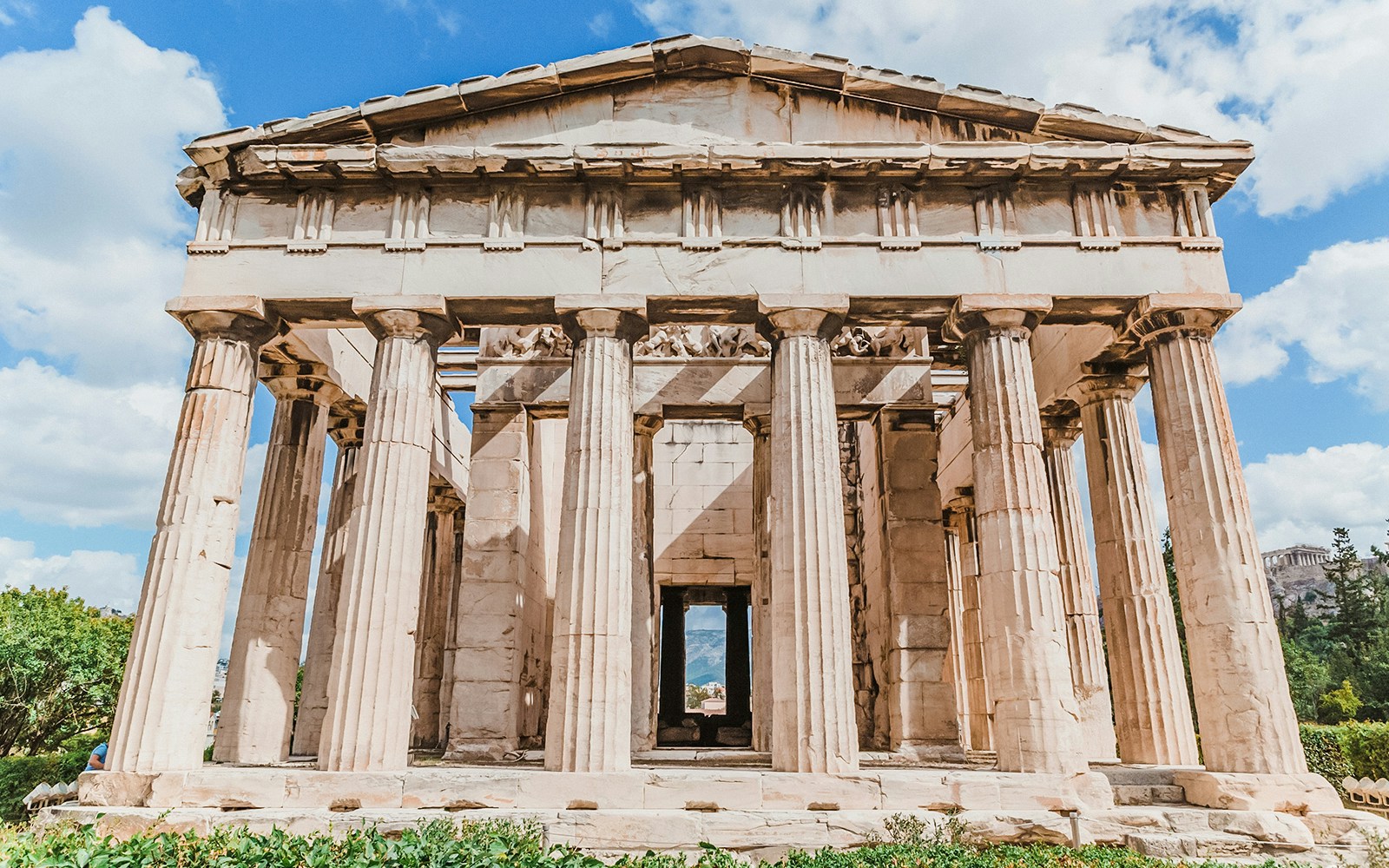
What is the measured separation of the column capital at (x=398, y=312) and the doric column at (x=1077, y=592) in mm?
12790

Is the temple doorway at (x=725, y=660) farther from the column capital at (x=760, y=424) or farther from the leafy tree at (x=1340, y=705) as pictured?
the leafy tree at (x=1340, y=705)

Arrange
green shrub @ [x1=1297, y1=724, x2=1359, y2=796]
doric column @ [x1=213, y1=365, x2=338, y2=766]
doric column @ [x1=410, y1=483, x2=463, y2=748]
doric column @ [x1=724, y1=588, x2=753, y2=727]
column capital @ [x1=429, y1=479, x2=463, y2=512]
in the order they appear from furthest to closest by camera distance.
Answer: doric column @ [x1=724, y1=588, x2=753, y2=727], doric column @ [x1=410, y1=483, x2=463, y2=748], green shrub @ [x1=1297, y1=724, x2=1359, y2=796], column capital @ [x1=429, y1=479, x2=463, y2=512], doric column @ [x1=213, y1=365, x2=338, y2=766]

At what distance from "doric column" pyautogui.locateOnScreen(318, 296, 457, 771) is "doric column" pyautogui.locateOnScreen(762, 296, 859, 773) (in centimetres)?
589

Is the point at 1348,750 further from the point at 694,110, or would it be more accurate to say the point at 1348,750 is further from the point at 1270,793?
the point at 694,110

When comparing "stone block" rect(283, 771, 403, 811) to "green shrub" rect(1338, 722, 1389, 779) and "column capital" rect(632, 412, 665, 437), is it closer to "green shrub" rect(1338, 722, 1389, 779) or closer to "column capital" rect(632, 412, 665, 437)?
"column capital" rect(632, 412, 665, 437)

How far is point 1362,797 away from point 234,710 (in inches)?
951

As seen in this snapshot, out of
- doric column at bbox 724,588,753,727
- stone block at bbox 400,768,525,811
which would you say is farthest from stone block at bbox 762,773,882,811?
doric column at bbox 724,588,753,727

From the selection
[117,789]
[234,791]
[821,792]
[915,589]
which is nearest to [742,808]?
[821,792]

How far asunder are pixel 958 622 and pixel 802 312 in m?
14.4

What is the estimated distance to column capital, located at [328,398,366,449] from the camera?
20219 millimetres

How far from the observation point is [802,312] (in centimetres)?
1555

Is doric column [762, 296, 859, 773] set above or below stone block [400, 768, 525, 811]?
above

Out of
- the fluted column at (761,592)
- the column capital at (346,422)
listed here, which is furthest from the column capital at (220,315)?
the fluted column at (761,592)

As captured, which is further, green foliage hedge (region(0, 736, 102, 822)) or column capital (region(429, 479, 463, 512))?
column capital (region(429, 479, 463, 512))
